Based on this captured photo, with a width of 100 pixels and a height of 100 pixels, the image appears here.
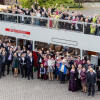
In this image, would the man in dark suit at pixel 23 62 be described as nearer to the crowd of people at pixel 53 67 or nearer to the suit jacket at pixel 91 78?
the crowd of people at pixel 53 67

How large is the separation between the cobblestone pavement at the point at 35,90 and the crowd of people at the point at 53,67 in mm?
392

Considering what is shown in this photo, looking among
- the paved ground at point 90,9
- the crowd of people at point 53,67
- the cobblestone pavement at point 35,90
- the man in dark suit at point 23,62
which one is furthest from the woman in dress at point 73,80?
the paved ground at point 90,9

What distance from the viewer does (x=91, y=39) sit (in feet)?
65.1

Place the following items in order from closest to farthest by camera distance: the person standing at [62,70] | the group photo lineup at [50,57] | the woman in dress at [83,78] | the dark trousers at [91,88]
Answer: the dark trousers at [91,88] < the woman in dress at [83,78] < the group photo lineup at [50,57] < the person standing at [62,70]

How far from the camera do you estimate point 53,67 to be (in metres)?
20.4

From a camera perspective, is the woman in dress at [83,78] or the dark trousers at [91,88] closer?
the dark trousers at [91,88]

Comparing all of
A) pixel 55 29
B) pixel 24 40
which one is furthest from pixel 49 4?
pixel 55 29

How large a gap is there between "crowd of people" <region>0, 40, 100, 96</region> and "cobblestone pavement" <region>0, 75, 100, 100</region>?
392 millimetres

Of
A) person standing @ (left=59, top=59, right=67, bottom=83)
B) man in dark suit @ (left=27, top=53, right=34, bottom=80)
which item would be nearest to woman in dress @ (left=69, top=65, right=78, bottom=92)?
person standing @ (left=59, top=59, right=67, bottom=83)

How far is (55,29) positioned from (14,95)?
16.7 feet

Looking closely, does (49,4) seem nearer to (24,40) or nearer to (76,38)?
(24,40)

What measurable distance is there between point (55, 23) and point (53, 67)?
110 inches

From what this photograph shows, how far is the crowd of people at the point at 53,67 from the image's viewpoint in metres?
18.6

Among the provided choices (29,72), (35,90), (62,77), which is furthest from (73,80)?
(29,72)
